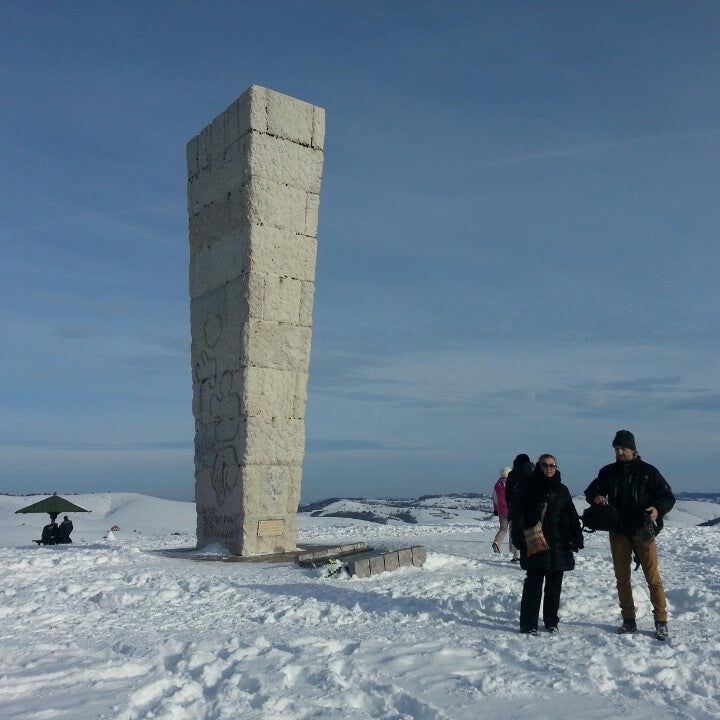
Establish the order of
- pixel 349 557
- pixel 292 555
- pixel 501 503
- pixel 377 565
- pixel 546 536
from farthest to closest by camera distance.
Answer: pixel 501 503, pixel 292 555, pixel 349 557, pixel 377 565, pixel 546 536

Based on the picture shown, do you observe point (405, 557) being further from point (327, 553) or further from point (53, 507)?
point (53, 507)

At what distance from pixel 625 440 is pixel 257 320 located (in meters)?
6.94

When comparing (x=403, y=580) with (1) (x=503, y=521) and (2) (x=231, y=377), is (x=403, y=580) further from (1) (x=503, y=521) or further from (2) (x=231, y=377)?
(2) (x=231, y=377)

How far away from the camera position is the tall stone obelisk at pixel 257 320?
1211 centimetres

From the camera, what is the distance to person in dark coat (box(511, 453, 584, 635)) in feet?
21.0

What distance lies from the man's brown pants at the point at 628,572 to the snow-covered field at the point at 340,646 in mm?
226

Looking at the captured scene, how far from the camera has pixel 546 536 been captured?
6.52 metres

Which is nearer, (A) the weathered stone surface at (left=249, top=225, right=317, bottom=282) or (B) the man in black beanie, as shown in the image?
(B) the man in black beanie

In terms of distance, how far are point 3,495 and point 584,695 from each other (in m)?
32.6

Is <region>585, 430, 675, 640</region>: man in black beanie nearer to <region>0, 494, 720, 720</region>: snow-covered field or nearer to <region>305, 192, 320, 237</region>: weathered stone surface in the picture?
<region>0, 494, 720, 720</region>: snow-covered field

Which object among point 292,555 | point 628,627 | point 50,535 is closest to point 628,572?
point 628,627

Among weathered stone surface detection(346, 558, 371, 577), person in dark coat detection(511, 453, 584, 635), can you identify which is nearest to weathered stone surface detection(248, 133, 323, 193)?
weathered stone surface detection(346, 558, 371, 577)

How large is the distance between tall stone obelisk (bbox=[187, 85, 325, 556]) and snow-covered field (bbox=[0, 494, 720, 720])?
2.05 m

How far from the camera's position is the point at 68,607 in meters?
7.99
